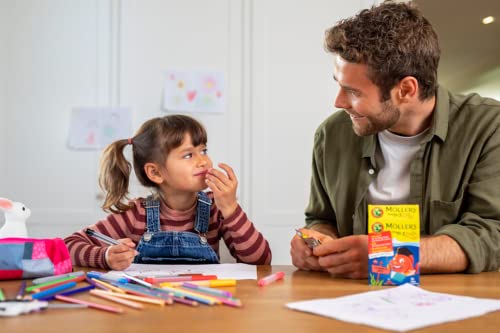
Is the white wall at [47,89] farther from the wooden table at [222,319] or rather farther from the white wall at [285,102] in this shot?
the wooden table at [222,319]

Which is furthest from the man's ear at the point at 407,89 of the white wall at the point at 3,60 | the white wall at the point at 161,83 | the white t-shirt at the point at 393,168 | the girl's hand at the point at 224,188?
the white wall at the point at 3,60

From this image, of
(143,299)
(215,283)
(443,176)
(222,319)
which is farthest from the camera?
(443,176)

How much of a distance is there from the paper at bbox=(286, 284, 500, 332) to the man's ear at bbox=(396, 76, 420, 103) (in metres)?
0.74

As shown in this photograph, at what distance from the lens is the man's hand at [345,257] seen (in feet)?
4.09

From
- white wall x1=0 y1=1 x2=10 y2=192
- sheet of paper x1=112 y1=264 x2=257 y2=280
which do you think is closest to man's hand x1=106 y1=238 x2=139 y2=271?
sheet of paper x1=112 y1=264 x2=257 y2=280

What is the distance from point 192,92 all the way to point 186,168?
171cm

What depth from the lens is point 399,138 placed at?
5.67 ft

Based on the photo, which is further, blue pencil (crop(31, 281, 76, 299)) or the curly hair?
the curly hair

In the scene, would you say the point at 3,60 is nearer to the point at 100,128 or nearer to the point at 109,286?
the point at 100,128

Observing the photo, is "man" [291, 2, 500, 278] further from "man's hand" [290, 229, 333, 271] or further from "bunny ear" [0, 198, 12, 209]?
"bunny ear" [0, 198, 12, 209]

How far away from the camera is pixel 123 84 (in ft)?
11.2

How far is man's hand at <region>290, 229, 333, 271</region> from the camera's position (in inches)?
53.7

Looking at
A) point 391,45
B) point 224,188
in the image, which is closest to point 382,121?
point 391,45

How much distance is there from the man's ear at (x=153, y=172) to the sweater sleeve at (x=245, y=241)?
26cm
